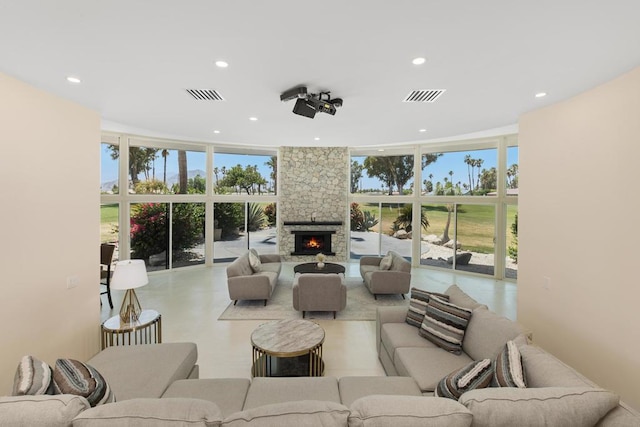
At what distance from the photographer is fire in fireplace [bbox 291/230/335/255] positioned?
8.90 metres

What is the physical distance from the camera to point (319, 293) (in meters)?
4.87

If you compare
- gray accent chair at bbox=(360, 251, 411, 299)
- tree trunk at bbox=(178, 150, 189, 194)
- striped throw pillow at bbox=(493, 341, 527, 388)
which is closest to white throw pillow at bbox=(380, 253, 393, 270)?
gray accent chair at bbox=(360, 251, 411, 299)

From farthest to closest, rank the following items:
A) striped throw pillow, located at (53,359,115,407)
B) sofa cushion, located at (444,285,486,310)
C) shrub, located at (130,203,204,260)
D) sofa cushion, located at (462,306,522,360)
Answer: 1. shrub, located at (130,203,204,260)
2. sofa cushion, located at (444,285,486,310)
3. sofa cushion, located at (462,306,522,360)
4. striped throw pillow, located at (53,359,115,407)

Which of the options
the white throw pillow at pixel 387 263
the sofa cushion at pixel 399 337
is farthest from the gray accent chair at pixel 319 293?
the white throw pillow at pixel 387 263

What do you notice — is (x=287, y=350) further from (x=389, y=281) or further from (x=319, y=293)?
(x=389, y=281)

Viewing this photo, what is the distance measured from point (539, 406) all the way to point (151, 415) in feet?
6.32

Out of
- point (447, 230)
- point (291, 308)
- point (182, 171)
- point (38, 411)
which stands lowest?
point (291, 308)

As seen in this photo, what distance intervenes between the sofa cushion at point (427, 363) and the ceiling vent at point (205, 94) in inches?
142

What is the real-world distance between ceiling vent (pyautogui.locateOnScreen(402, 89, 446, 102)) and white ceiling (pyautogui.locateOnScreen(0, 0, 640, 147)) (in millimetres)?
94

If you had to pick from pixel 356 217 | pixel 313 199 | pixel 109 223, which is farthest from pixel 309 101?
pixel 109 223

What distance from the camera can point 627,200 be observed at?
2789mm

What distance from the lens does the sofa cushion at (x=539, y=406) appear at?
1482mm

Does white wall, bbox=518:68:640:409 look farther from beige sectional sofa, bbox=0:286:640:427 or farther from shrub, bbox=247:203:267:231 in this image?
shrub, bbox=247:203:267:231

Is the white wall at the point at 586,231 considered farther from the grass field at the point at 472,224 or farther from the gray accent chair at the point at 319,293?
the grass field at the point at 472,224
